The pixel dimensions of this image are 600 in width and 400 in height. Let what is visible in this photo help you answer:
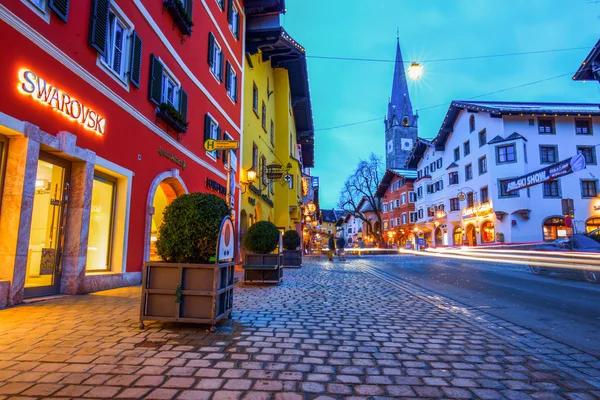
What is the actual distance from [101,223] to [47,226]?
1.65 m

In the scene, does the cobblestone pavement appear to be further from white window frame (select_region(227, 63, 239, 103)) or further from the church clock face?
the church clock face

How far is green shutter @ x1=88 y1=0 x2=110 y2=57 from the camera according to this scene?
7426 mm

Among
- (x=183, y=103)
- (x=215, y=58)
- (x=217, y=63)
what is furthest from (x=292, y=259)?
(x=215, y=58)

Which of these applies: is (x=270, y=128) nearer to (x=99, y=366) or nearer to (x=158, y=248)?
(x=158, y=248)

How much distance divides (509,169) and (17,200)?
35.4 metres

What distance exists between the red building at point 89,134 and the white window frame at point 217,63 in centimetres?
186

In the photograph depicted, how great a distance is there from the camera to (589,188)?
32094 millimetres

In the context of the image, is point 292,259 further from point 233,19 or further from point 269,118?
point 233,19

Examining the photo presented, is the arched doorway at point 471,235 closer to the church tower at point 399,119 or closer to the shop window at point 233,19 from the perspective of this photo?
the shop window at point 233,19

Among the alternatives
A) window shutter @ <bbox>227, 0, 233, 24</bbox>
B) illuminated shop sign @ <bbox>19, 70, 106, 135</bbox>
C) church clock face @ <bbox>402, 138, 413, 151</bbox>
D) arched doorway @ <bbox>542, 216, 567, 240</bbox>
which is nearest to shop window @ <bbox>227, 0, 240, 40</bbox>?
window shutter @ <bbox>227, 0, 233, 24</bbox>

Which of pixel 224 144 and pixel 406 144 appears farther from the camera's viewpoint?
pixel 406 144

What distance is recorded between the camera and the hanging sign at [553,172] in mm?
17750

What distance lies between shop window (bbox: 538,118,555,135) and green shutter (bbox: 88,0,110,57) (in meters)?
36.1

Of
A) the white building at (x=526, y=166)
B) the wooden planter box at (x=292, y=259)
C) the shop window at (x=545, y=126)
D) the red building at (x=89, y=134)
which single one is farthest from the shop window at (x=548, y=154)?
the red building at (x=89, y=134)
